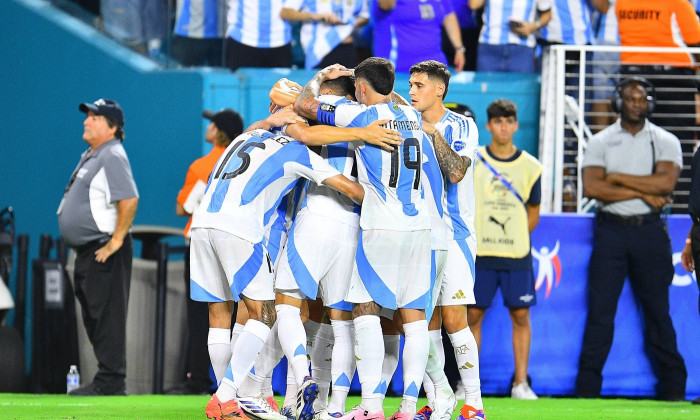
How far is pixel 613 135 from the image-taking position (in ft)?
37.3

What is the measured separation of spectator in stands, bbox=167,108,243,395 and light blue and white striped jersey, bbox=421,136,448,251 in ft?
10.2

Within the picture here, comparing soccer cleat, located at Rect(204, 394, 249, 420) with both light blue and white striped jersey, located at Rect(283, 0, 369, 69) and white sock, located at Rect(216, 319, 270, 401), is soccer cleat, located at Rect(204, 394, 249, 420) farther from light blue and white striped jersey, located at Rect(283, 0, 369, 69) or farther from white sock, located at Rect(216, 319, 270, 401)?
light blue and white striped jersey, located at Rect(283, 0, 369, 69)

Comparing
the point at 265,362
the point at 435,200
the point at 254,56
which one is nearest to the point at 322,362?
the point at 265,362

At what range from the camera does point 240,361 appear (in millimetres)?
7711

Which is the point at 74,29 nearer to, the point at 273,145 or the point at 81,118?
the point at 81,118

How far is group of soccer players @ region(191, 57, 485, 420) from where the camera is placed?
25.4ft

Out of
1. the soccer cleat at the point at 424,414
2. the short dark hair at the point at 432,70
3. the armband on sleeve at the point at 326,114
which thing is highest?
the short dark hair at the point at 432,70

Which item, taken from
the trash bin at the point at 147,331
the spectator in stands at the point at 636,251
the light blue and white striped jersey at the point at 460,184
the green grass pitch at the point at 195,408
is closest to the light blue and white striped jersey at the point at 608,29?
the spectator in stands at the point at 636,251

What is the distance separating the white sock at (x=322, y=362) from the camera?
8.41m

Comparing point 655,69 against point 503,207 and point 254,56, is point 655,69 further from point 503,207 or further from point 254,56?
point 254,56

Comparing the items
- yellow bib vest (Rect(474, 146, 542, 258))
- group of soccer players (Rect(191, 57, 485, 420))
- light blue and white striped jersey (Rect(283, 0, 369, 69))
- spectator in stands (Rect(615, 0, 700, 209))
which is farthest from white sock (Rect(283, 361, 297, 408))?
spectator in stands (Rect(615, 0, 700, 209))

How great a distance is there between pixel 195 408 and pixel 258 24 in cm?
491

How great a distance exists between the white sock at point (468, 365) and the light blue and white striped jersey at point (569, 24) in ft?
18.9

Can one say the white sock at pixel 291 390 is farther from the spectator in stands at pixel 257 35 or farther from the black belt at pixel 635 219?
the spectator in stands at pixel 257 35
